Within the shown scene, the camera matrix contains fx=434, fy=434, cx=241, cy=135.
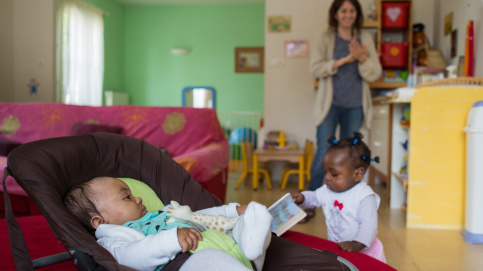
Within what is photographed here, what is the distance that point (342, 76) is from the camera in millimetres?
3158

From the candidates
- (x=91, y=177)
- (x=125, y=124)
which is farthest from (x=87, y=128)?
(x=91, y=177)

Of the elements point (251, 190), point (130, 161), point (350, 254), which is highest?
point (130, 161)

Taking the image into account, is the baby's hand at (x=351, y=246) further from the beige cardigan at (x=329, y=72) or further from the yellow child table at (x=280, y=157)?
the yellow child table at (x=280, y=157)

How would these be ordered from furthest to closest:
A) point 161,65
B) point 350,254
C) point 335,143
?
point 161,65 < point 335,143 < point 350,254

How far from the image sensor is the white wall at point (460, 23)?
11.2 ft

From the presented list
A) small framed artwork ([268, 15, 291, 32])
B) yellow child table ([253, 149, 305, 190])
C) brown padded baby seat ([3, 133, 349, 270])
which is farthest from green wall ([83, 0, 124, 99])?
brown padded baby seat ([3, 133, 349, 270])

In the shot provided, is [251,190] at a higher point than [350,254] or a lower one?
lower

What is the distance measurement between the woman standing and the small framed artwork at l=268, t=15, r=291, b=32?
4.81 ft

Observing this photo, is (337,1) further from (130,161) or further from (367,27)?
(130,161)

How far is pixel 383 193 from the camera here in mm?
4086

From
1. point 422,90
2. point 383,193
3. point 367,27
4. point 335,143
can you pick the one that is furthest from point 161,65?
point 335,143

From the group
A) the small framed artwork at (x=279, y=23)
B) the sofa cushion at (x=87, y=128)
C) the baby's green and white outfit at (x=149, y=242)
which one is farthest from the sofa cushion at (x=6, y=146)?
the small framed artwork at (x=279, y=23)

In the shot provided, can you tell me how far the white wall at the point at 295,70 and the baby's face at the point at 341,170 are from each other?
306 centimetres

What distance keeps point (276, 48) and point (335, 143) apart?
309cm
